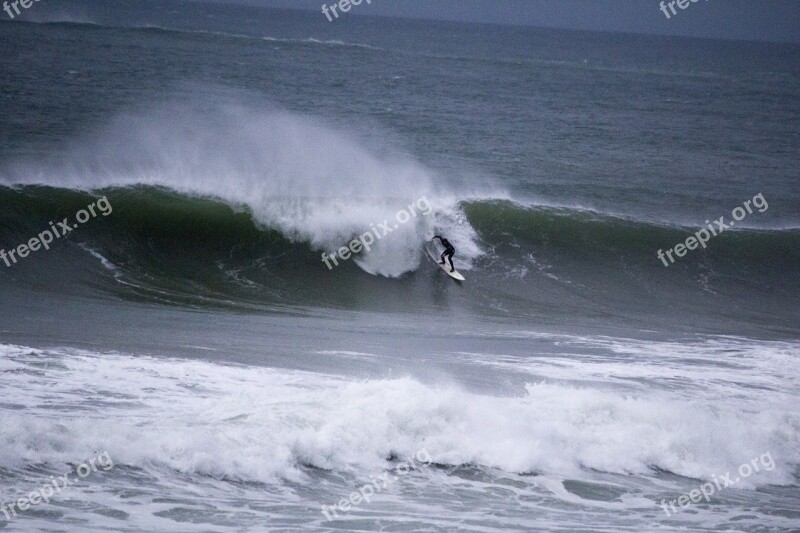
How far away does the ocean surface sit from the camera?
788 cm

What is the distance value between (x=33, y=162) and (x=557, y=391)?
49.2 ft

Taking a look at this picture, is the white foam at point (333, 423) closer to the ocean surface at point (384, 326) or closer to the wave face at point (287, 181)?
the ocean surface at point (384, 326)

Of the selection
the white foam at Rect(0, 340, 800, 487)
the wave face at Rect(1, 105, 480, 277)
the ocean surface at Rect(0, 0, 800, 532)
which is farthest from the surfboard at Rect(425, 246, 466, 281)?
the white foam at Rect(0, 340, 800, 487)

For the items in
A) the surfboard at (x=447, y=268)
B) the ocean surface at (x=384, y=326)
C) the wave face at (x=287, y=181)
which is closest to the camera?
the ocean surface at (x=384, y=326)

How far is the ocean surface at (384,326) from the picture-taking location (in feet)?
25.9

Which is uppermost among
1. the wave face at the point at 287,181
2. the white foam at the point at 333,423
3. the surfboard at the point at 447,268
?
the wave face at the point at 287,181

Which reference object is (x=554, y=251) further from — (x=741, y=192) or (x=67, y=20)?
(x=67, y=20)

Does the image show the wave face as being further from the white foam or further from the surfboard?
the white foam

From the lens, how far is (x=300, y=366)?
34.4ft

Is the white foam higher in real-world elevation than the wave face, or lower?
lower

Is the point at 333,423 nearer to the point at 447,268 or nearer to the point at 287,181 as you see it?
the point at 447,268

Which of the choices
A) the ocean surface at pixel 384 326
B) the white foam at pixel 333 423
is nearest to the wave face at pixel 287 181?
the ocean surface at pixel 384 326

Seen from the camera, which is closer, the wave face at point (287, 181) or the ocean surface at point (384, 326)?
the ocean surface at point (384, 326)

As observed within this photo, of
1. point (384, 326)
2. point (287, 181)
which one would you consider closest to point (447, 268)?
point (384, 326)
